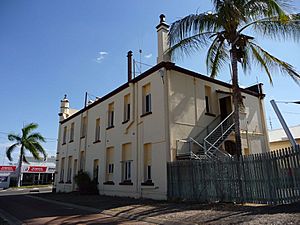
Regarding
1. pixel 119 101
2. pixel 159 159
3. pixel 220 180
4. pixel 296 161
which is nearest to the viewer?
pixel 296 161

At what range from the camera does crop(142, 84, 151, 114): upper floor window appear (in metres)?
15.9

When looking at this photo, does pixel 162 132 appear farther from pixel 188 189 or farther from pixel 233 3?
pixel 233 3

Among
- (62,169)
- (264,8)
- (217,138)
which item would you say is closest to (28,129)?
(62,169)

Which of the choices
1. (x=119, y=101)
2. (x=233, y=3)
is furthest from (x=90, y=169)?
(x=233, y=3)

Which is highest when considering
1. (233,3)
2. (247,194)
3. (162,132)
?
(233,3)

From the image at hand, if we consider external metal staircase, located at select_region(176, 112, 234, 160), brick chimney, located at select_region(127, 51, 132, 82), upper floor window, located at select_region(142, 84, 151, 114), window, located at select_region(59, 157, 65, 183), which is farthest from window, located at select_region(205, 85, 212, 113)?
window, located at select_region(59, 157, 65, 183)

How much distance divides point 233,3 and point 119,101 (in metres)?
10.0

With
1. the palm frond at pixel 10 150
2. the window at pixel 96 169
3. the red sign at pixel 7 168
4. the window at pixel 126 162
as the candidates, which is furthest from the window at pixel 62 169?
the red sign at pixel 7 168

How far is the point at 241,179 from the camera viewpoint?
400 inches

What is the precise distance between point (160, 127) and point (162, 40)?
5373 mm

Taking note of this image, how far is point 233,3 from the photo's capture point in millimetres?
11453

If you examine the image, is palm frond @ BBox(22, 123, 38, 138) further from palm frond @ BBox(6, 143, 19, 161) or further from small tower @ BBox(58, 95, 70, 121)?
small tower @ BBox(58, 95, 70, 121)

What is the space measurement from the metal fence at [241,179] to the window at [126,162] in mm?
4107

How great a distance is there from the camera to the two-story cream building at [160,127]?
13.8 meters
